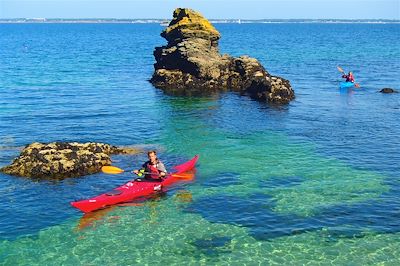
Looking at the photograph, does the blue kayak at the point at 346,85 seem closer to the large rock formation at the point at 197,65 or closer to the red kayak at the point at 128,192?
the large rock formation at the point at 197,65

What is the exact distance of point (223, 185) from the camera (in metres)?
25.6

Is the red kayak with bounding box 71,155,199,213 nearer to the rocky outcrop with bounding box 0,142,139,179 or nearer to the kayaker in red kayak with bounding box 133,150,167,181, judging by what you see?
the kayaker in red kayak with bounding box 133,150,167,181

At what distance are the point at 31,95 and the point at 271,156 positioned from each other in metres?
34.4

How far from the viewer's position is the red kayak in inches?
867

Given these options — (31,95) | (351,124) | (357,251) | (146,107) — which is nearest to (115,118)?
(146,107)

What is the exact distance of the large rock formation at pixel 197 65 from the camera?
57.3 m

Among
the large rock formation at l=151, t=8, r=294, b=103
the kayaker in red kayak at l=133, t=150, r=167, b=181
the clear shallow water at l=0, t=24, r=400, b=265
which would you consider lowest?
the clear shallow water at l=0, t=24, r=400, b=265

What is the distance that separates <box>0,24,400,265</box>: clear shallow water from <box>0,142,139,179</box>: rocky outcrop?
859 millimetres

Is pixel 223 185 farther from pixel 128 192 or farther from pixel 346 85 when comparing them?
pixel 346 85

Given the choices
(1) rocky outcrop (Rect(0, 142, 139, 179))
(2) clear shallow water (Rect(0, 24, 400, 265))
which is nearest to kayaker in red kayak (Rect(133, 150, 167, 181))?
(2) clear shallow water (Rect(0, 24, 400, 265))

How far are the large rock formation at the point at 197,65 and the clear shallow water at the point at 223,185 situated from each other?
16.4ft

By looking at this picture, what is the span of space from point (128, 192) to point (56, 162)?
19.2ft

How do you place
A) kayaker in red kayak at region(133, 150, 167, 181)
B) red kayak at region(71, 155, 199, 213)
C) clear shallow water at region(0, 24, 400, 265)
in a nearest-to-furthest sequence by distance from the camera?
1. clear shallow water at region(0, 24, 400, 265)
2. red kayak at region(71, 155, 199, 213)
3. kayaker in red kayak at region(133, 150, 167, 181)

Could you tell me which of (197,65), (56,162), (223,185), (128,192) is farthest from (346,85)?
(128,192)
